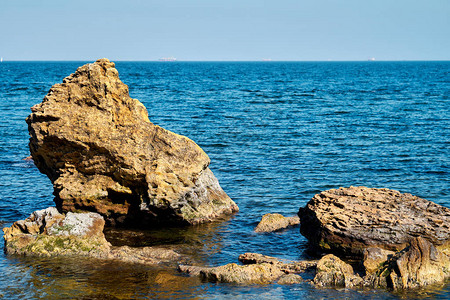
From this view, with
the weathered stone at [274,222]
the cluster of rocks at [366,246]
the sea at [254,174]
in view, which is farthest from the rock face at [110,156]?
the cluster of rocks at [366,246]

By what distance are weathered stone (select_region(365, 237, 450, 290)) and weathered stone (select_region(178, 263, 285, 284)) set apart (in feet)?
8.32

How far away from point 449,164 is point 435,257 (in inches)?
685

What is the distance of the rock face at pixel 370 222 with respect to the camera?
49.2ft

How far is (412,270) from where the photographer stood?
13.1 metres

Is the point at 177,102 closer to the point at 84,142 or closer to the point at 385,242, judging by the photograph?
the point at 84,142

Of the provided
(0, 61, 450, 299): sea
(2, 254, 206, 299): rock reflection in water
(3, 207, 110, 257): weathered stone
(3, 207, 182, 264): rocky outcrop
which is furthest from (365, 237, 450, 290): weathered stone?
(3, 207, 110, 257): weathered stone

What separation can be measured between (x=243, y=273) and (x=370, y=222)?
447cm

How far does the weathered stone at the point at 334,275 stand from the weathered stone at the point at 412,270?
389mm

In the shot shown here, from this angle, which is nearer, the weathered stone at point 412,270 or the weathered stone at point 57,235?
the weathered stone at point 412,270

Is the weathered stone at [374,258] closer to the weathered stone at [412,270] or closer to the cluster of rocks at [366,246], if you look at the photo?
the cluster of rocks at [366,246]

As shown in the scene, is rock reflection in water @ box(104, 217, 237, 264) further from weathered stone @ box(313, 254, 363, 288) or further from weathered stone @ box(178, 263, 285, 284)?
weathered stone @ box(313, 254, 363, 288)

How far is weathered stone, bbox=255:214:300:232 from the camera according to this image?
18438mm

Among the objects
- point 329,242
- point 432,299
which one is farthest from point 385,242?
point 432,299

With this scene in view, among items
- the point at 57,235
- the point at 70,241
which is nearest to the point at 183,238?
the point at 70,241
